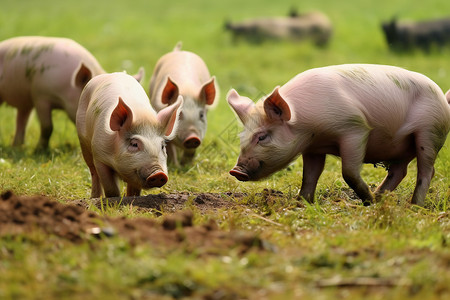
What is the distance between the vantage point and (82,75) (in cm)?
748

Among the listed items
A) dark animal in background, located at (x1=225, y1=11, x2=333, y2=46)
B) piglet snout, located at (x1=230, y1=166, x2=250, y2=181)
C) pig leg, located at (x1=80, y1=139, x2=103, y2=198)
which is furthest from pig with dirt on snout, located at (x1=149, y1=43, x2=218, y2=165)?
dark animal in background, located at (x1=225, y1=11, x2=333, y2=46)

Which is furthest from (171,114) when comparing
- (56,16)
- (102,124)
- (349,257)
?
(56,16)

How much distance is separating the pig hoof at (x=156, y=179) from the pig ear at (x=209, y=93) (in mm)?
2524

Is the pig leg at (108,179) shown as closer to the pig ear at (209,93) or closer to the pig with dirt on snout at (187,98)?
the pig with dirt on snout at (187,98)

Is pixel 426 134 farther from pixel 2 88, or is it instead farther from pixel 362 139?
pixel 2 88

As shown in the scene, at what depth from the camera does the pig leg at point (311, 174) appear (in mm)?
5754

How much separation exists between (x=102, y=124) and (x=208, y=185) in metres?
1.53

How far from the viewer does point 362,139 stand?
540 centimetres

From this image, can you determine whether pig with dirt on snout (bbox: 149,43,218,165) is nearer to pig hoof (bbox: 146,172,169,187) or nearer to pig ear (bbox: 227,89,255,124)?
pig ear (bbox: 227,89,255,124)

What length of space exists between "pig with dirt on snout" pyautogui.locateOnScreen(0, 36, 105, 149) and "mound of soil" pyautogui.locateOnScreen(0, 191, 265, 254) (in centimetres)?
374

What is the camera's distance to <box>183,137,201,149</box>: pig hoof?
7.58m

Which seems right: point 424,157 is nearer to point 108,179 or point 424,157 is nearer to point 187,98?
point 108,179

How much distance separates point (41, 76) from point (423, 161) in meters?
4.48

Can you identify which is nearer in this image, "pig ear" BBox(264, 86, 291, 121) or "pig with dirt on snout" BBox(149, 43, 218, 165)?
"pig ear" BBox(264, 86, 291, 121)
